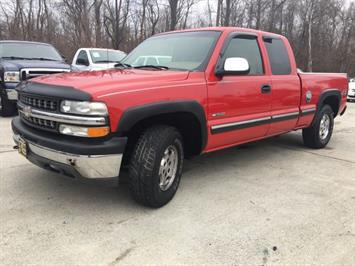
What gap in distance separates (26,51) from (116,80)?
686 centimetres

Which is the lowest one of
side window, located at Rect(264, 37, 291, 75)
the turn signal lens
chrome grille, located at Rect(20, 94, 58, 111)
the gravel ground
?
the gravel ground

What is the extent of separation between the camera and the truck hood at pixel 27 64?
7.98 metres

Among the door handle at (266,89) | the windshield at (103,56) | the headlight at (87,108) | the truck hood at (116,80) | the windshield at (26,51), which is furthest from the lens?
the windshield at (103,56)

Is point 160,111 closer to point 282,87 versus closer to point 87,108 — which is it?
point 87,108

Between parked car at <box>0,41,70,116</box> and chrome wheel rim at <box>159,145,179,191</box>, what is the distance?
5424 mm

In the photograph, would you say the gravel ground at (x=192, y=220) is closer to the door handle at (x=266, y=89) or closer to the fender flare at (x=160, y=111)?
the fender flare at (x=160, y=111)

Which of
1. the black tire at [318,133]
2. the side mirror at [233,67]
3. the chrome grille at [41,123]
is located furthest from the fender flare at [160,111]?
the black tire at [318,133]

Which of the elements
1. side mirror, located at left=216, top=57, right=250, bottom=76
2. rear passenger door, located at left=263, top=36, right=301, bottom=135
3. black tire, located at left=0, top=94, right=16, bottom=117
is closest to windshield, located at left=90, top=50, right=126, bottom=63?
black tire, located at left=0, top=94, right=16, bottom=117

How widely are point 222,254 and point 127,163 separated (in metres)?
1.22

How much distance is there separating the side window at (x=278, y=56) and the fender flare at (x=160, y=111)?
1.63 meters

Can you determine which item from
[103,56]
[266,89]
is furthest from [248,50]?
[103,56]

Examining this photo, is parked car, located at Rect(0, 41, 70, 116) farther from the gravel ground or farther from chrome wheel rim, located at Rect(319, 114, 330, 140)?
chrome wheel rim, located at Rect(319, 114, 330, 140)

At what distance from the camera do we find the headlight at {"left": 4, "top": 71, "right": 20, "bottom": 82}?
789 centimetres

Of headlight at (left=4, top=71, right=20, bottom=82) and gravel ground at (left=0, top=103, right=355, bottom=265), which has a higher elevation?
headlight at (left=4, top=71, right=20, bottom=82)
